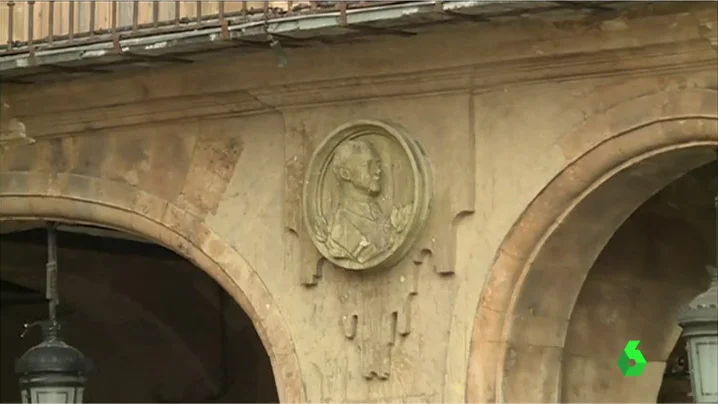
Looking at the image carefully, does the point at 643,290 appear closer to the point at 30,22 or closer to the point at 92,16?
the point at 92,16

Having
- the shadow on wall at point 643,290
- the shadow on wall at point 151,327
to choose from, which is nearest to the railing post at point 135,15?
the shadow on wall at point 643,290

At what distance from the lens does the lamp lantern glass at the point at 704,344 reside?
5770 mm

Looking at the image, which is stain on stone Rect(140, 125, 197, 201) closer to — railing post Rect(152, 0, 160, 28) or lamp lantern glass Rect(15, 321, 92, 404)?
railing post Rect(152, 0, 160, 28)

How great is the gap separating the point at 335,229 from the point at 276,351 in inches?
20.8

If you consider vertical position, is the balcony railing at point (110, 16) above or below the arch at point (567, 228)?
A: above

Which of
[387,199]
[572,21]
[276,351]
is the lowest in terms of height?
[276,351]

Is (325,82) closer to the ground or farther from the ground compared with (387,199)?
farther from the ground

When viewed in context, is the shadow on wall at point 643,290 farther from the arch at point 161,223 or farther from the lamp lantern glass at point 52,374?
the lamp lantern glass at point 52,374

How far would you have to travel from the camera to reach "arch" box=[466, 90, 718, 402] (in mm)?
6262

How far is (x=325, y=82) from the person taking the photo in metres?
6.91

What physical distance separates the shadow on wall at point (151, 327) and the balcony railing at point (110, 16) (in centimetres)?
245

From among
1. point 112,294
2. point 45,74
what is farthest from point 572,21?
point 112,294

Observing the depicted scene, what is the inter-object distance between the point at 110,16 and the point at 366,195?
126 cm

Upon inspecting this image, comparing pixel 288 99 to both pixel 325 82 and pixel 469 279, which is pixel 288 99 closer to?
pixel 325 82
